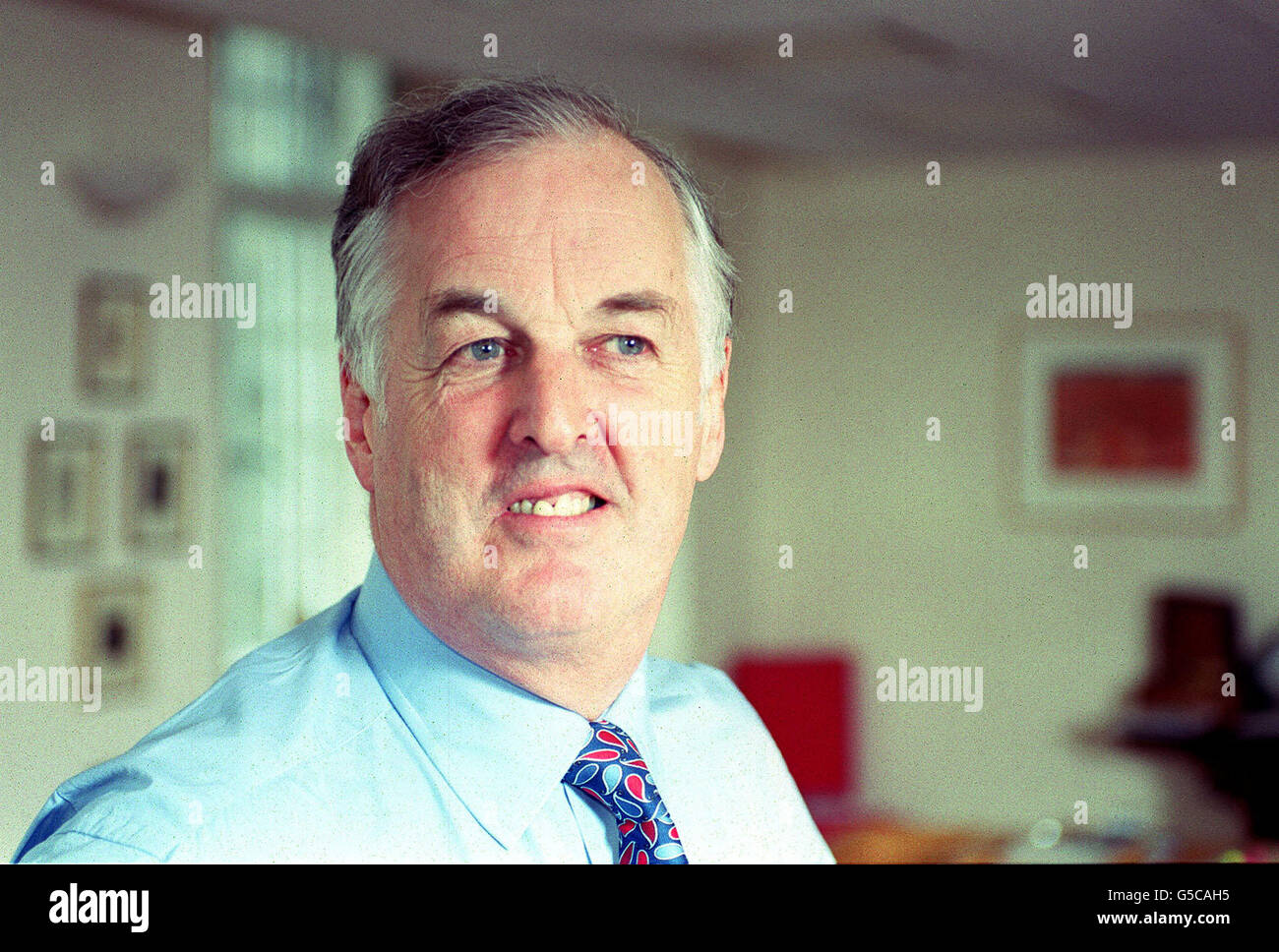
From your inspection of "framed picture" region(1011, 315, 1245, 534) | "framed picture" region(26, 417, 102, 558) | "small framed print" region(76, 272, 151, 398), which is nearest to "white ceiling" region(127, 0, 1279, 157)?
"framed picture" region(1011, 315, 1245, 534)

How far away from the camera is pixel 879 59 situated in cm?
142

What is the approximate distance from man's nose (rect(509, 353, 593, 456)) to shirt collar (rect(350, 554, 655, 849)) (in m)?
0.20

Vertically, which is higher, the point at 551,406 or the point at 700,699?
the point at 551,406

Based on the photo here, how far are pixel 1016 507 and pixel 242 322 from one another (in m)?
1.03

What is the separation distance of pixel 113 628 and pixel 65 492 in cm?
22

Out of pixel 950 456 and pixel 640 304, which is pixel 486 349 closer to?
pixel 640 304

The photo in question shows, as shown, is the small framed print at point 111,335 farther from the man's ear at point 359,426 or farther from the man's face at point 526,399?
the man's face at point 526,399

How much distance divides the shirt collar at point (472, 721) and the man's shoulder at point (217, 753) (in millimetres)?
36

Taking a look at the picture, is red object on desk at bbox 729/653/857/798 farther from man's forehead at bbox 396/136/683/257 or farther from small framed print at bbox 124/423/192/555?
small framed print at bbox 124/423/192/555

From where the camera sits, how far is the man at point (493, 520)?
1.03 meters

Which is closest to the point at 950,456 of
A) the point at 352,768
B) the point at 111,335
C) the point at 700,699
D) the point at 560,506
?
the point at 700,699

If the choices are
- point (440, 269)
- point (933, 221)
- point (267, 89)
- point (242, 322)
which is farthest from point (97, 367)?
point (933, 221)

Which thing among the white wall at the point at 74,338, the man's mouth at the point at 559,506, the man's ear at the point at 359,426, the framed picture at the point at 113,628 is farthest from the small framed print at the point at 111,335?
the man's mouth at the point at 559,506
